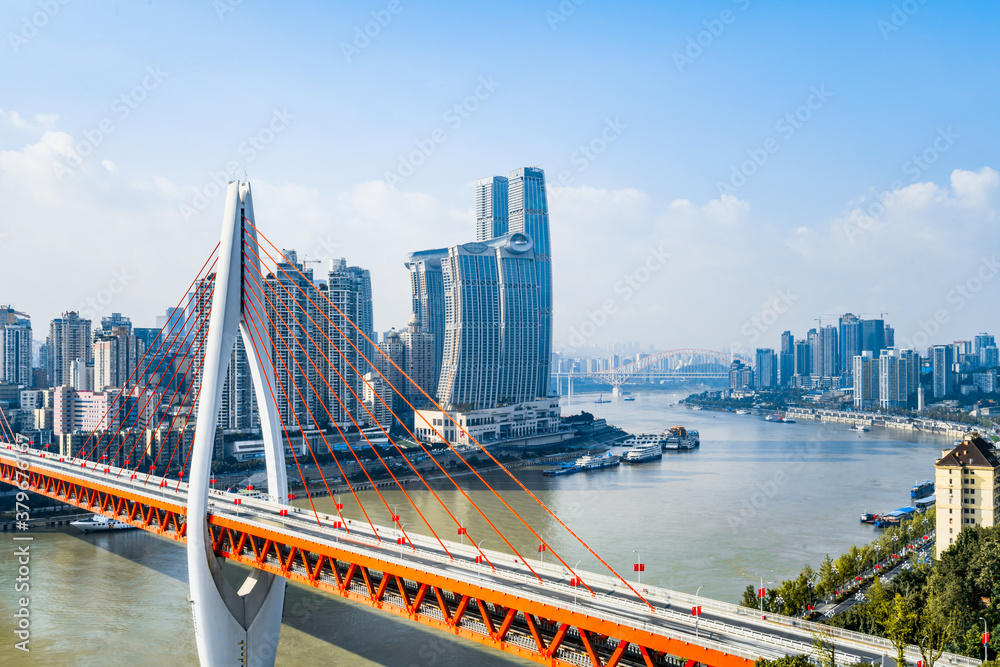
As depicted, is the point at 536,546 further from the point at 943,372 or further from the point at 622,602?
the point at 943,372

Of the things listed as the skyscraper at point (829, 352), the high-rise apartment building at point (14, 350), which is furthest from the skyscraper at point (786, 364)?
the high-rise apartment building at point (14, 350)

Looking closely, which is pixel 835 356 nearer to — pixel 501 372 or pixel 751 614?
pixel 501 372

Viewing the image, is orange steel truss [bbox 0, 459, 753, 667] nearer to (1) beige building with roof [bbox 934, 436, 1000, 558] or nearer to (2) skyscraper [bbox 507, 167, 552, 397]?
(1) beige building with roof [bbox 934, 436, 1000, 558]

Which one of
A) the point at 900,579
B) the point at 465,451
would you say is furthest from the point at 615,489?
the point at 900,579

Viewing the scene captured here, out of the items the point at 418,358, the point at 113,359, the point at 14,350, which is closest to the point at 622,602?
the point at 113,359

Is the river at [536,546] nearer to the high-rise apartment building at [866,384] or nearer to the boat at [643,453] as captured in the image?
the boat at [643,453]

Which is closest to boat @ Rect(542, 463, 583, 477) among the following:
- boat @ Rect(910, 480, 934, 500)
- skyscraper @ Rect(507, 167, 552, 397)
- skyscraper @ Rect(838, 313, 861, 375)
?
boat @ Rect(910, 480, 934, 500)
